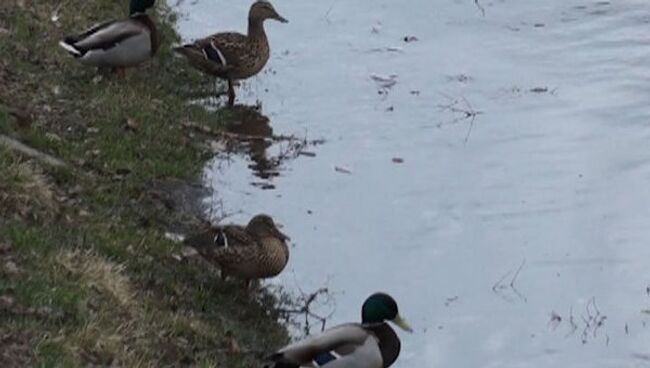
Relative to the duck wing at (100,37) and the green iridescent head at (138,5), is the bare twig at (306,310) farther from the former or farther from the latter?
the green iridescent head at (138,5)

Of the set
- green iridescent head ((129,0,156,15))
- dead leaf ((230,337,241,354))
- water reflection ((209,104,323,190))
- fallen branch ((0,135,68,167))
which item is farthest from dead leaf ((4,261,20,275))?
green iridescent head ((129,0,156,15))

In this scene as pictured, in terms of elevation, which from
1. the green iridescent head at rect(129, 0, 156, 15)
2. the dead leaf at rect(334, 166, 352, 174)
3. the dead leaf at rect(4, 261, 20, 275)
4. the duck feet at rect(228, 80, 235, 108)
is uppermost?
the dead leaf at rect(4, 261, 20, 275)

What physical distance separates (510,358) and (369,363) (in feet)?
3.97

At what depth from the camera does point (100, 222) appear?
955 centimetres

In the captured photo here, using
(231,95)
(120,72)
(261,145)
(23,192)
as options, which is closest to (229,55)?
(231,95)

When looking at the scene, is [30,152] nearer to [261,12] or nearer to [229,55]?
[229,55]

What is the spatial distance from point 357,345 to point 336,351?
0.17m

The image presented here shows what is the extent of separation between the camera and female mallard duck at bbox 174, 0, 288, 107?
44.6 ft

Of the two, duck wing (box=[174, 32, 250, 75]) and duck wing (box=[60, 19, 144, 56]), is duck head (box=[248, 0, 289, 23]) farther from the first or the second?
duck wing (box=[60, 19, 144, 56])

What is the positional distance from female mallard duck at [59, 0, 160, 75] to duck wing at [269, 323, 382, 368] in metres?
5.06

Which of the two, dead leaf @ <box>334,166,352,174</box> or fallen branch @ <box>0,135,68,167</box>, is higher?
fallen branch @ <box>0,135,68,167</box>

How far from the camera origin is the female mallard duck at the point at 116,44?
12.7 meters

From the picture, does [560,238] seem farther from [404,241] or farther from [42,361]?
[42,361]

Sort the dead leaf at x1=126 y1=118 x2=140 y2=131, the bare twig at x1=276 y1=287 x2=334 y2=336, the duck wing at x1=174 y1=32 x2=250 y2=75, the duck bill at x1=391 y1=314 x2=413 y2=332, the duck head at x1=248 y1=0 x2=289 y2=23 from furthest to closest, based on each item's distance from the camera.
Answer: the duck head at x1=248 y1=0 x2=289 y2=23, the duck wing at x1=174 y1=32 x2=250 y2=75, the dead leaf at x1=126 y1=118 x2=140 y2=131, the bare twig at x1=276 y1=287 x2=334 y2=336, the duck bill at x1=391 y1=314 x2=413 y2=332
